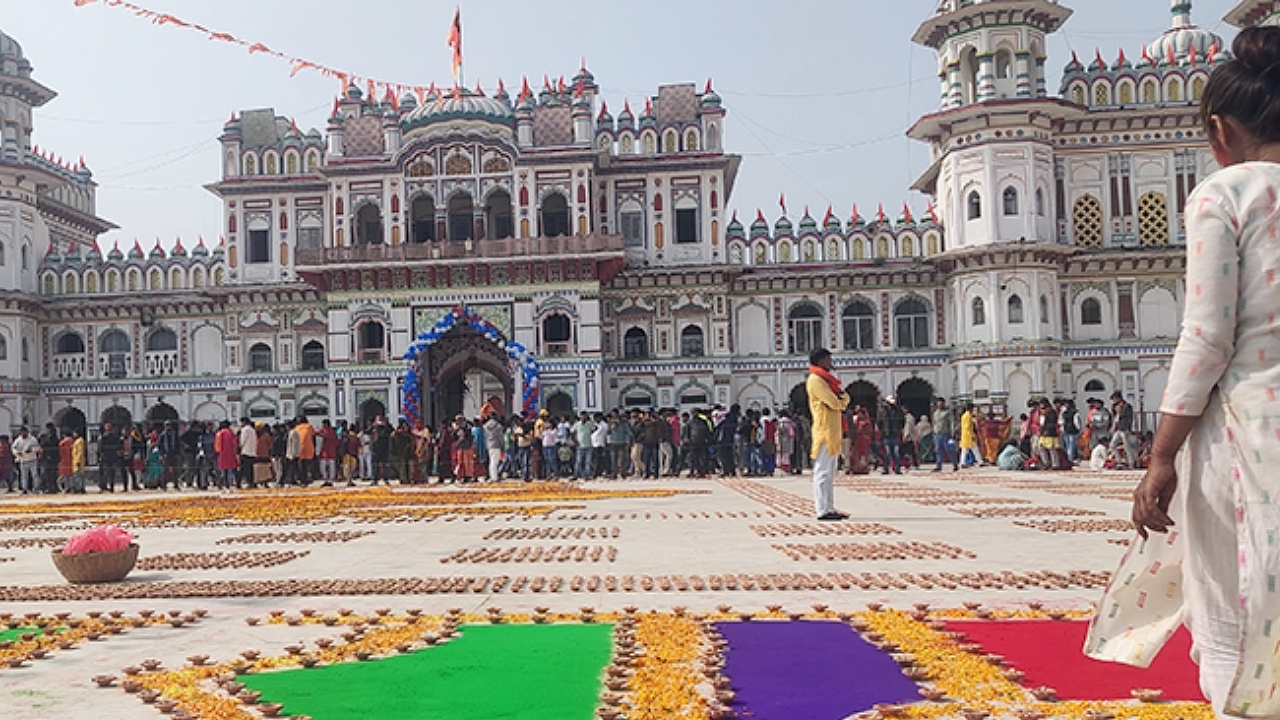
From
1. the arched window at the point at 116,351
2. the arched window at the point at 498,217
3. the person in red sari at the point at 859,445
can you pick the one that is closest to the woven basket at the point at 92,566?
the person in red sari at the point at 859,445

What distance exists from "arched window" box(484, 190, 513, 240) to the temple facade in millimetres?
73

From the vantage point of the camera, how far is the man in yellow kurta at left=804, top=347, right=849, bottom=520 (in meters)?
12.5

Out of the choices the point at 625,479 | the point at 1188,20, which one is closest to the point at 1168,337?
the point at 1188,20

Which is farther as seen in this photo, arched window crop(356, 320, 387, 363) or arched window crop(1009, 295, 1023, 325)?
arched window crop(356, 320, 387, 363)

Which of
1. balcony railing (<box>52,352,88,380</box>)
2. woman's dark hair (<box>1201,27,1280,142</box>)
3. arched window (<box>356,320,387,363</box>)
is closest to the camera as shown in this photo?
woman's dark hair (<box>1201,27,1280,142</box>)

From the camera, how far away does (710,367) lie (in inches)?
1544

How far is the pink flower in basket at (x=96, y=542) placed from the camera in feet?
26.7

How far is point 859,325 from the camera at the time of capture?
3975cm

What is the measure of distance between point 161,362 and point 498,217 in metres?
12.9

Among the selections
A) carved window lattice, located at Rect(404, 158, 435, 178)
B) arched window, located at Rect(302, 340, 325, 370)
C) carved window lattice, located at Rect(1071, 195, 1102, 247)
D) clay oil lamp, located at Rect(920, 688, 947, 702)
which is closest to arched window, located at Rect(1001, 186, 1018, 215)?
carved window lattice, located at Rect(1071, 195, 1102, 247)

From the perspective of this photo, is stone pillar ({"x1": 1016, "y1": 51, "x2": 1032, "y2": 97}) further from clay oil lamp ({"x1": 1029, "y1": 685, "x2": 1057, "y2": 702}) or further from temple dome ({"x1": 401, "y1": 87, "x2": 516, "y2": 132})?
clay oil lamp ({"x1": 1029, "y1": 685, "x2": 1057, "y2": 702})

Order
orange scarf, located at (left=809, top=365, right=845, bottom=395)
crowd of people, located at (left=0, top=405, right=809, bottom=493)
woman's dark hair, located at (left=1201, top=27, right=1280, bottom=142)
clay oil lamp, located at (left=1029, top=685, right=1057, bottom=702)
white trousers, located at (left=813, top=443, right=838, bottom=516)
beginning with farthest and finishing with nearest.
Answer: crowd of people, located at (left=0, top=405, right=809, bottom=493)
orange scarf, located at (left=809, top=365, right=845, bottom=395)
white trousers, located at (left=813, top=443, right=838, bottom=516)
clay oil lamp, located at (left=1029, top=685, right=1057, bottom=702)
woman's dark hair, located at (left=1201, top=27, right=1280, bottom=142)

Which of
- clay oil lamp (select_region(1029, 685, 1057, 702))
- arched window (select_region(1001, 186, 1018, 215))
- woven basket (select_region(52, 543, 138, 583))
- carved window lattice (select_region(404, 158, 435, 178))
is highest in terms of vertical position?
carved window lattice (select_region(404, 158, 435, 178))

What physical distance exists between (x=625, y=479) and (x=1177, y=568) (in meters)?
24.1
